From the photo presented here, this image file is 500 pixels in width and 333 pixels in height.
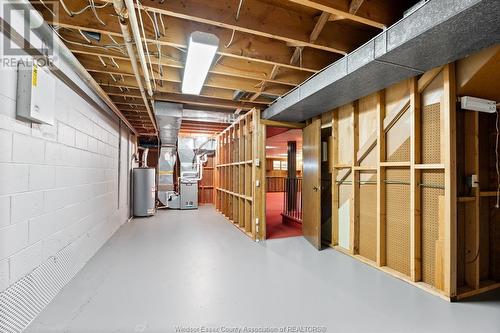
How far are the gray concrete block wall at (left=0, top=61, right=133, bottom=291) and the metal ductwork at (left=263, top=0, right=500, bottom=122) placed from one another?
2636 millimetres

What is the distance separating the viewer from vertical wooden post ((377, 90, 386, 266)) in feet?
9.25

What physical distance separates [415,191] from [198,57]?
101 inches

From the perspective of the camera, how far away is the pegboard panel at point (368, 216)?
9.90ft

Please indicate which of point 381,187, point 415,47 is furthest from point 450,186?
point 415,47

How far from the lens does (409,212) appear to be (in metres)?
2.59

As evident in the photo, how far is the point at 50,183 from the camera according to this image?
2.09 meters

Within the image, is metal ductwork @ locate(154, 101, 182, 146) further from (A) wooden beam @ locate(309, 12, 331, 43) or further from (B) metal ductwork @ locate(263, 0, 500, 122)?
(A) wooden beam @ locate(309, 12, 331, 43)

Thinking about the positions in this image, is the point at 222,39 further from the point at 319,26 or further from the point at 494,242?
the point at 494,242

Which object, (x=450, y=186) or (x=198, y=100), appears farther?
(x=198, y=100)

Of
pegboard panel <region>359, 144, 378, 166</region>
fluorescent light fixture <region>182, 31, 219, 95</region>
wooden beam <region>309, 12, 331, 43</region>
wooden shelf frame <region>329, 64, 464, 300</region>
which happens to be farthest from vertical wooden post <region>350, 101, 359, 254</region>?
fluorescent light fixture <region>182, 31, 219, 95</region>

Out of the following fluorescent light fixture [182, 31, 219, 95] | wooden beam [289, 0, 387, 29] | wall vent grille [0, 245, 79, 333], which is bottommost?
wall vent grille [0, 245, 79, 333]

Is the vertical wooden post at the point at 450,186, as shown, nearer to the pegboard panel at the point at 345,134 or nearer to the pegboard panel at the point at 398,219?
the pegboard panel at the point at 398,219

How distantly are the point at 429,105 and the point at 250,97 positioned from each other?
2515 millimetres

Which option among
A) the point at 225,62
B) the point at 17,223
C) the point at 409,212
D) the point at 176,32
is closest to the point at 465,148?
the point at 409,212
